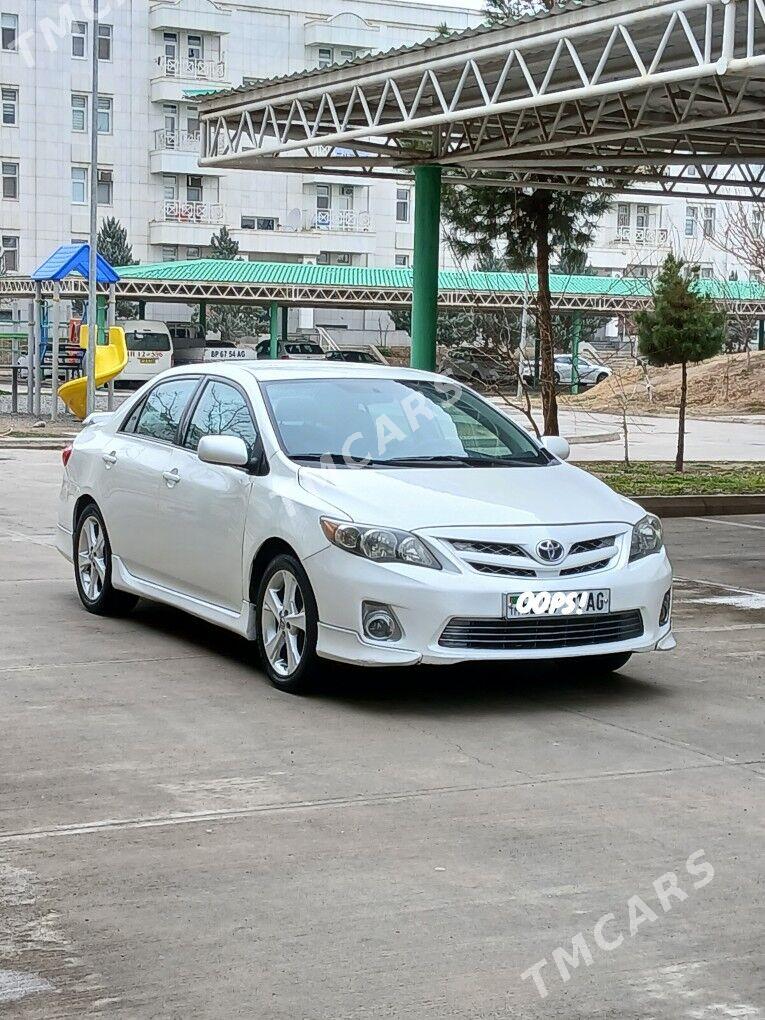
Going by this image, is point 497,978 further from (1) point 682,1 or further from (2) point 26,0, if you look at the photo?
(2) point 26,0

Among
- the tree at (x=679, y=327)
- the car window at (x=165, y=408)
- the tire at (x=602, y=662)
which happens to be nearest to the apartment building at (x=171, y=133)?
the tree at (x=679, y=327)

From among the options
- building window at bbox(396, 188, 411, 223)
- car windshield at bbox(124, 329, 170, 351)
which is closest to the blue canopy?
car windshield at bbox(124, 329, 170, 351)

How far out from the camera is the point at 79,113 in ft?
238

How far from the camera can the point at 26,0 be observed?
6900cm

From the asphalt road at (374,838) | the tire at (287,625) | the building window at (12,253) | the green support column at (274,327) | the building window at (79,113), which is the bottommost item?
the asphalt road at (374,838)

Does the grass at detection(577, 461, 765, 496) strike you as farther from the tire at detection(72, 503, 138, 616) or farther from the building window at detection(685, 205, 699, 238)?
the building window at detection(685, 205, 699, 238)

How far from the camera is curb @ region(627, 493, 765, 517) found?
17266 mm

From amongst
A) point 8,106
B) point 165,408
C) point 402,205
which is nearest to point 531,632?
point 165,408

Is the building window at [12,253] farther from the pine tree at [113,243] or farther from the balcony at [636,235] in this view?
the balcony at [636,235]

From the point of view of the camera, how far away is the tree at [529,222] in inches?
1028

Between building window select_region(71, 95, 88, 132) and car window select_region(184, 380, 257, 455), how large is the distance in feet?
218

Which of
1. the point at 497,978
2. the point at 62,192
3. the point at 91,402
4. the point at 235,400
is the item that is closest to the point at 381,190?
the point at 62,192

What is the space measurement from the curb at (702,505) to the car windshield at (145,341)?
36.9 metres

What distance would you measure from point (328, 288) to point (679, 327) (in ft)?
102
